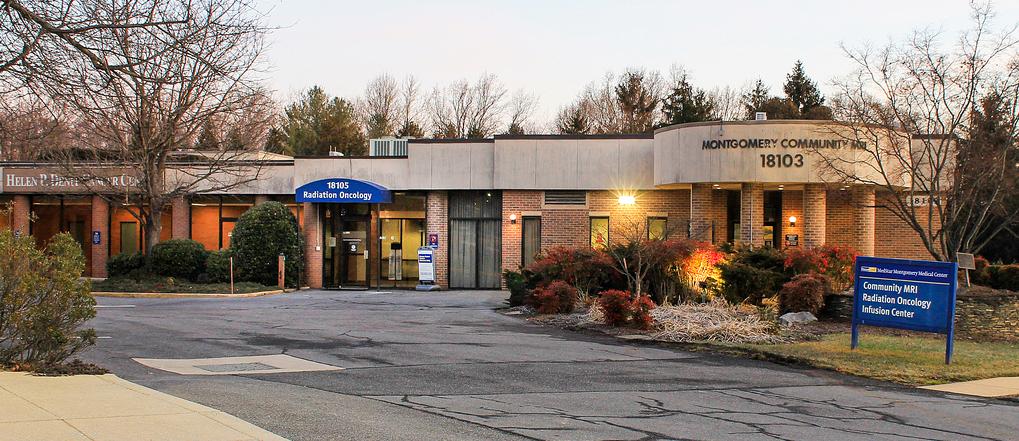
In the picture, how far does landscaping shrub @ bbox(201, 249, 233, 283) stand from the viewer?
31.8 metres

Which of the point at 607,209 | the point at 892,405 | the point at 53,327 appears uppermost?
the point at 607,209

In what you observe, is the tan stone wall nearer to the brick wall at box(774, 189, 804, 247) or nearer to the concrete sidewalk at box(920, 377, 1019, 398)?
the brick wall at box(774, 189, 804, 247)

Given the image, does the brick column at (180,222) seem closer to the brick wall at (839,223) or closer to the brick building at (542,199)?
the brick building at (542,199)

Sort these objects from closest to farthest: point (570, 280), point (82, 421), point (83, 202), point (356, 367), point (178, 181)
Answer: point (82, 421) < point (356, 367) < point (570, 280) < point (178, 181) < point (83, 202)

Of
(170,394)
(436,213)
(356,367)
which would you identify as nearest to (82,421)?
(170,394)

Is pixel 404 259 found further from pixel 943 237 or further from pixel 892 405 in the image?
pixel 892 405

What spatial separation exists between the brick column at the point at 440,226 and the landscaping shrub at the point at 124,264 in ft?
33.5

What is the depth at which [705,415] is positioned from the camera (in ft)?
33.2

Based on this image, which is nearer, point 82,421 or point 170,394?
point 82,421

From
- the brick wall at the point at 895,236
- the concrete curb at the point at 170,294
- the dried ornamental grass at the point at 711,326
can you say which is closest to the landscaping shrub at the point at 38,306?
the dried ornamental grass at the point at 711,326

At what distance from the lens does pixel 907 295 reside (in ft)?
49.3

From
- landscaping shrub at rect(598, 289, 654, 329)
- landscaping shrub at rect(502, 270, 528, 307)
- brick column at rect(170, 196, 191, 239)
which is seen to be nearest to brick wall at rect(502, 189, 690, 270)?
landscaping shrub at rect(502, 270, 528, 307)

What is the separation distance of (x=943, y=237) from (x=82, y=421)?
21960 mm

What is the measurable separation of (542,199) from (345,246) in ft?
24.7
